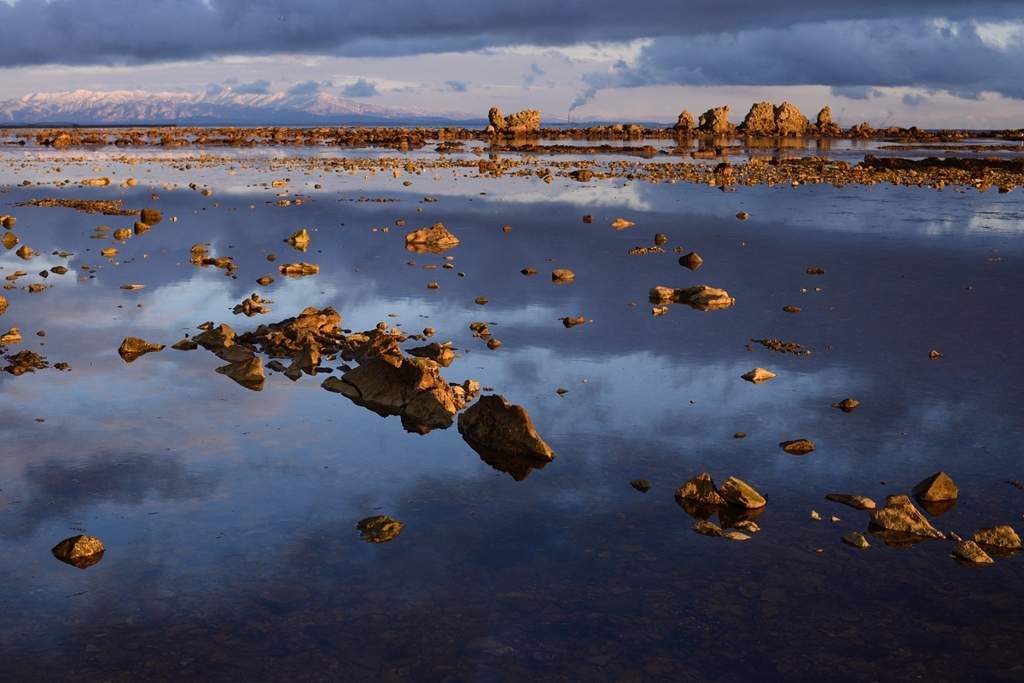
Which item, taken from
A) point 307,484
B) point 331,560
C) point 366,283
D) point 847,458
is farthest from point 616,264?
point 331,560

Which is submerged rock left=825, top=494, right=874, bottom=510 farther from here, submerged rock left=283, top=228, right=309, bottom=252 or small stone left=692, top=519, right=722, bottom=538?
submerged rock left=283, top=228, right=309, bottom=252

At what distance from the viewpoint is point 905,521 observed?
A: 11.0 meters

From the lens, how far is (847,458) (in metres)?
13.1

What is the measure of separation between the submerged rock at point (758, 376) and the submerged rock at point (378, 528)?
8.38 meters

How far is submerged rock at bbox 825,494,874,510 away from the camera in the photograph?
11.5 meters

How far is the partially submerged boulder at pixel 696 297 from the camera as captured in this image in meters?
23.2

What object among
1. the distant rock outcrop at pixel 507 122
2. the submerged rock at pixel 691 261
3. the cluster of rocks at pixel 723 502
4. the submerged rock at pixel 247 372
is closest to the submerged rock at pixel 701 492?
the cluster of rocks at pixel 723 502

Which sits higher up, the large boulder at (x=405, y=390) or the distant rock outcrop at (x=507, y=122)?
the distant rock outcrop at (x=507, y=122)

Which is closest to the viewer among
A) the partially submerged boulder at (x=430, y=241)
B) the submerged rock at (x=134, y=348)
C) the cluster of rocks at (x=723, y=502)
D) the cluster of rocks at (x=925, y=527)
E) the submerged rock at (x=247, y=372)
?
the cluster of rocks at (x=925, y=527)

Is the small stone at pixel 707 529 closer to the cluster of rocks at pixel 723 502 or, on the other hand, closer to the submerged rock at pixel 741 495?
the cluster of rocks at pixel 723 502

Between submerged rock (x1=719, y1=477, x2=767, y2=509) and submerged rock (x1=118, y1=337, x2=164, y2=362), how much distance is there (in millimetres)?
12923

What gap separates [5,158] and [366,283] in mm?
79736

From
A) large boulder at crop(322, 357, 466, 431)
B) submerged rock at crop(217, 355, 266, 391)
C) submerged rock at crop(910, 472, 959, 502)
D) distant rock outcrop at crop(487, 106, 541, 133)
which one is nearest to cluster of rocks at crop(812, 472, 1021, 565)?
submerged rock at crop(910, 472, 959, 502)

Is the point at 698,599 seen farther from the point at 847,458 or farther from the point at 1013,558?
the point at 847,458
